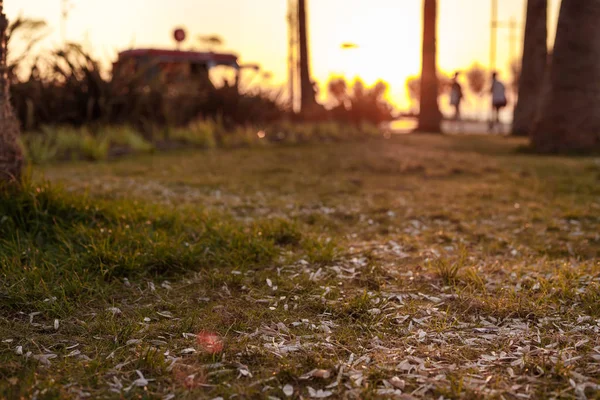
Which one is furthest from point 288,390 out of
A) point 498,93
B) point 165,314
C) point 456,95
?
point 456,95

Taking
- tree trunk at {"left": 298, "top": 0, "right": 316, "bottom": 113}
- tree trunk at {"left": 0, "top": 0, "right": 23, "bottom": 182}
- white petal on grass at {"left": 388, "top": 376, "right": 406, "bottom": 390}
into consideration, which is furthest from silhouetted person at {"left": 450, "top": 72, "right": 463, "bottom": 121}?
white petal on grass at {"left": 388, "top": 376, "right": 406, "bottom": 390}

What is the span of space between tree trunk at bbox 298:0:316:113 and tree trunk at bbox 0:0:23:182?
1582 centimetres

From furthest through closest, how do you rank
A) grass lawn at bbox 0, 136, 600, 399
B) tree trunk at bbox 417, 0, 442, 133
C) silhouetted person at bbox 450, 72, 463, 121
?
silhouetted person at bbox 450, 72, 463, 121
tree trunk at bbox 417, 0, 442, 133
grass lawn at bbox 0, 136, 600, 399

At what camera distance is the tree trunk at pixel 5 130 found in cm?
518

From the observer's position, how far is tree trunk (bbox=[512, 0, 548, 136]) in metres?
→ 18.7

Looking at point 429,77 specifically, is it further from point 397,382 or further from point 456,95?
point 397,382

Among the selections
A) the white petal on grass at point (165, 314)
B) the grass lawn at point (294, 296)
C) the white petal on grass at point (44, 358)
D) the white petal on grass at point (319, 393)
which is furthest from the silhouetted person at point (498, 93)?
the white petal on grass at point (44, 358)

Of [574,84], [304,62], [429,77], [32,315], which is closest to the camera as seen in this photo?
[32,315]

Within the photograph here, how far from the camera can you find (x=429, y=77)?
20.5 metres

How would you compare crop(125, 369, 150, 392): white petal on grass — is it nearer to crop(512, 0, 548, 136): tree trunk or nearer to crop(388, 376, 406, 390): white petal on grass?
crop(388, 376, 406, 390): white petal on grass

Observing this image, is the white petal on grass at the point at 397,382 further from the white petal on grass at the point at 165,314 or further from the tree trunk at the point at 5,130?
the tree trunk at the point at 5,130

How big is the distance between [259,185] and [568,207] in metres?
3.79

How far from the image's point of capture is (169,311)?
12.3ft

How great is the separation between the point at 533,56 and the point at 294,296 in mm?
17378
